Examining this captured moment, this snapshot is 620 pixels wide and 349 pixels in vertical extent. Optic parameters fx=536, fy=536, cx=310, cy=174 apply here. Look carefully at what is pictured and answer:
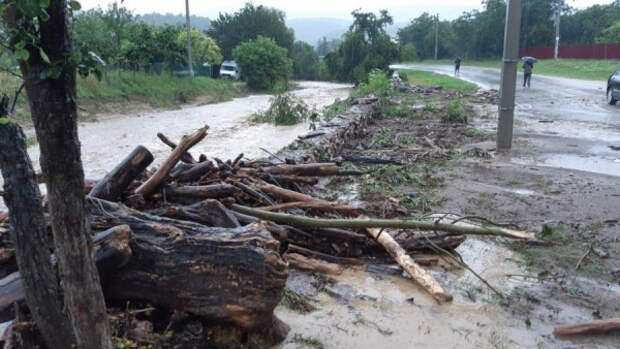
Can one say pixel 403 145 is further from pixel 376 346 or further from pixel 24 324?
pixel 24 324

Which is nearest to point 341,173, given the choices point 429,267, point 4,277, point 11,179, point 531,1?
point 429,267

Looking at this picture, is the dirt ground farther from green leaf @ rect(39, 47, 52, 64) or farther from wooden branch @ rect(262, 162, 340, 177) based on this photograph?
green leaf @ rect(39, 47, 52, 64)

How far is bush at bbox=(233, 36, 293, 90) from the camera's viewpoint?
45.9 metres

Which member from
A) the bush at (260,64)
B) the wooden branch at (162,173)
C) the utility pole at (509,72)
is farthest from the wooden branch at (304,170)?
the bush at (260,64)

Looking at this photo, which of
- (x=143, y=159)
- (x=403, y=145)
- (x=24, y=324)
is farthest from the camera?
(x=403, y=145)

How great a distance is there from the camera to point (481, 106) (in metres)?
20.9

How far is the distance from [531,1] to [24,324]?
2669 inches

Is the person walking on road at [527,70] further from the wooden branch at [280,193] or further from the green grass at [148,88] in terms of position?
the wooden branch at [280,193]

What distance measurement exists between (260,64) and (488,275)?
140 ft

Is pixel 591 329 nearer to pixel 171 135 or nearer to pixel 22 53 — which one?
pixel 22 53

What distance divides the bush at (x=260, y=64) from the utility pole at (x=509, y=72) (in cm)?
3493

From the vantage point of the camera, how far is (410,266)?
5.11m

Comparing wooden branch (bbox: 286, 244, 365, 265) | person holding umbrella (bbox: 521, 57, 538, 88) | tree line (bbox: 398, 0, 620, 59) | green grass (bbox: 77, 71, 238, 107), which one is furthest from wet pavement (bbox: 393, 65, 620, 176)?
tree line (bbox: 398, 0, 620, 59)

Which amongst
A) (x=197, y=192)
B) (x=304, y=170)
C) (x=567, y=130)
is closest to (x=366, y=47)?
(x=567, y=130)
